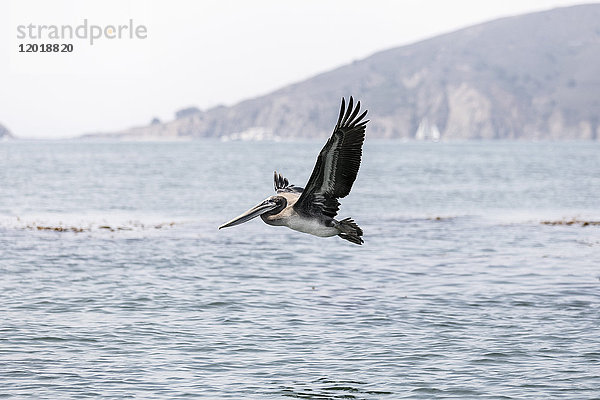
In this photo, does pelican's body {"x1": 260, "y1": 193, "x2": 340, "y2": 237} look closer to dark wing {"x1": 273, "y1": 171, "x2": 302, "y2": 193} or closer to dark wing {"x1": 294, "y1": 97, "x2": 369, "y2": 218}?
dark wing {"x1": 294, "y1": 97, "x2": 369, "y2": 218}

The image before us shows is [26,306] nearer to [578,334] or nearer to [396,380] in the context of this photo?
[396,380]

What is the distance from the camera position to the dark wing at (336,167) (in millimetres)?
12203

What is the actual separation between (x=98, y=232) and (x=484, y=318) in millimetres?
21848

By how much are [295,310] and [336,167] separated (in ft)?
37.5

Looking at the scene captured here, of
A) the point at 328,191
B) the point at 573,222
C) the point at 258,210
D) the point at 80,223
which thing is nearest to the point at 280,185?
the point at 328,191

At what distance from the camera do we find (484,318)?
22.6m

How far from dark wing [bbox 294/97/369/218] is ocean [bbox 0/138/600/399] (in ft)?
16.5

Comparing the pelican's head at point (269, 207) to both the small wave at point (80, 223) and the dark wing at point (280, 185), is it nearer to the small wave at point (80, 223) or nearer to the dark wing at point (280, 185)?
the dark wing at point (280, 185)

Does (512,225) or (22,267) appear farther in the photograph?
(512,225)

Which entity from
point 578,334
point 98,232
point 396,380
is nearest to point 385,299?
point 578,334

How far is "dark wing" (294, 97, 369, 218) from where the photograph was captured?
12.2 metres

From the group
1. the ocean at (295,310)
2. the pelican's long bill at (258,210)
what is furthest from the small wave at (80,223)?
the pelican's long bill at (258,210)

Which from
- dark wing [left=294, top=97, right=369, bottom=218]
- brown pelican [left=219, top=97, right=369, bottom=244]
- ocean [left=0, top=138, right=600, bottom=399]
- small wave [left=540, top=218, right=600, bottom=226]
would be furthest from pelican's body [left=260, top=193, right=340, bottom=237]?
small wave [left=540, top=218, right=600, bottom=226]

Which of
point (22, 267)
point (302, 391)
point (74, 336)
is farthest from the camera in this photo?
point (22, 267)
